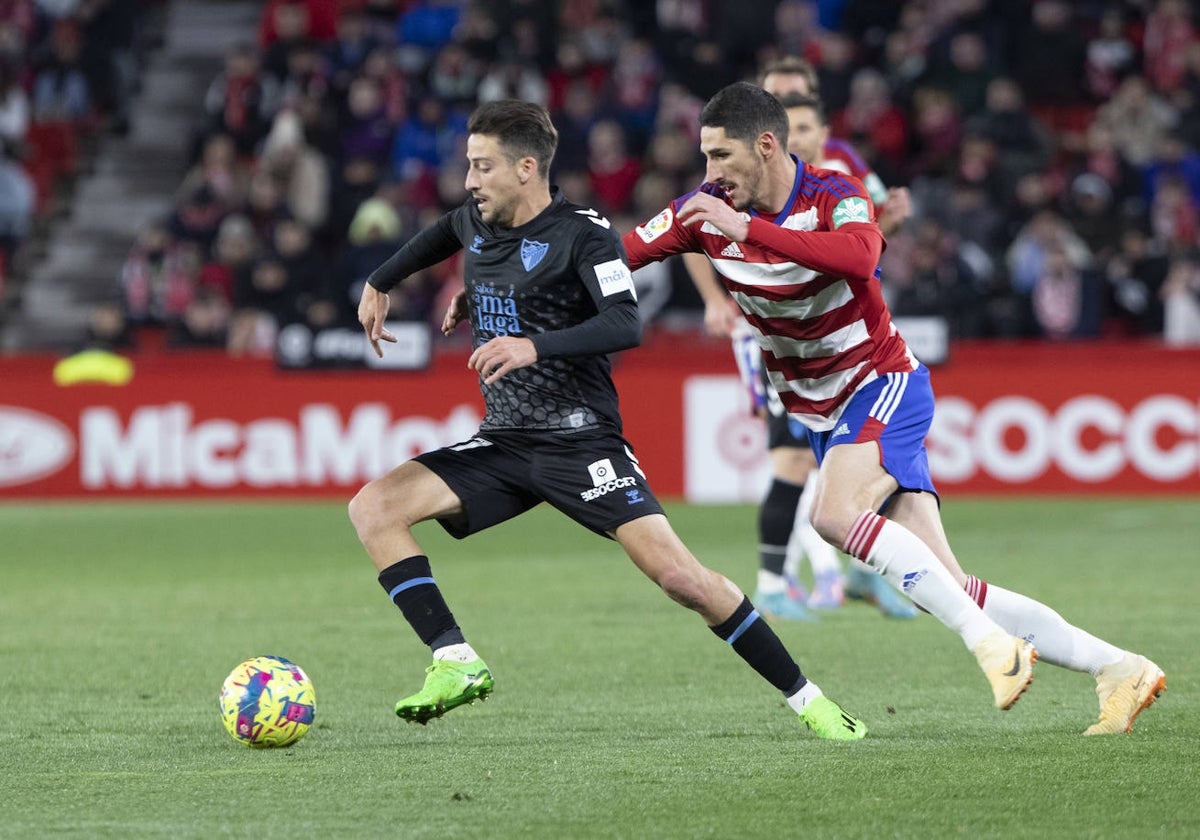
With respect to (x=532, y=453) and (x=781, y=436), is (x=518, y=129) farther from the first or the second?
(x=781, y=436)

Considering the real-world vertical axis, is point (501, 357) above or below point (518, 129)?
below

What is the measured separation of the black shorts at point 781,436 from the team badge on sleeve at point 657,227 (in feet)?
9.64

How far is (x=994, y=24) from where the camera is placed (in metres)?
19.8

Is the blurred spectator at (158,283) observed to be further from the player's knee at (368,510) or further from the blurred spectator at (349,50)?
the player's knee at (368,510)

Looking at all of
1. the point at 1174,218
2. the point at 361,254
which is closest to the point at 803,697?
the point at 361,254

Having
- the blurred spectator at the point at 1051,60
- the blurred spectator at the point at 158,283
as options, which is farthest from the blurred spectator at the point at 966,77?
the blurred spectator at the point at 158,283

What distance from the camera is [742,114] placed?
6.00 meters

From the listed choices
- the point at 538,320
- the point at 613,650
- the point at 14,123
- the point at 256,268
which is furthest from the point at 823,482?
the point at 14,123

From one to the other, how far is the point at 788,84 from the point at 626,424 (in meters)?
6.98

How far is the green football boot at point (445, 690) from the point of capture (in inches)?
232

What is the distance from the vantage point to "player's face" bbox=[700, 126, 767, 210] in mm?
6004

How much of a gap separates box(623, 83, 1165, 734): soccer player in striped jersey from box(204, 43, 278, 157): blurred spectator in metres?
14.1

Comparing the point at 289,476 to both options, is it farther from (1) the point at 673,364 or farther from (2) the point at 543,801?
(2) the point at 543,801

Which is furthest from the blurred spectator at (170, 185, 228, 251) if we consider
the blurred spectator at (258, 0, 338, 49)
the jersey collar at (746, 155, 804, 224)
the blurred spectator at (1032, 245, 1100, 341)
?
the jersey collar at (746, 155, 804, 224)
